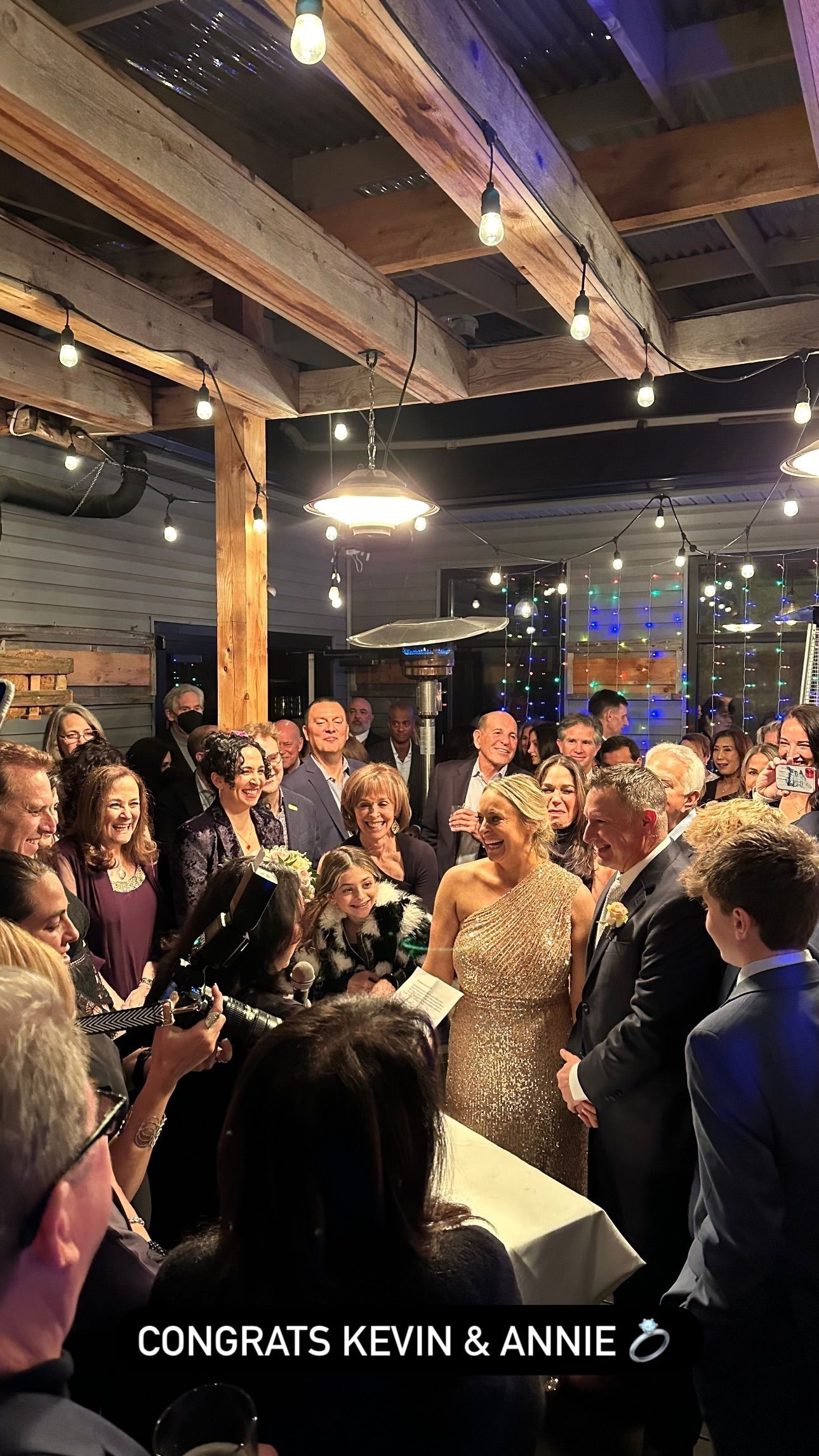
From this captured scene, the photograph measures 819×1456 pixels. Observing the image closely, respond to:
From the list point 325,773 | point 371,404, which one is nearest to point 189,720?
point 325,773

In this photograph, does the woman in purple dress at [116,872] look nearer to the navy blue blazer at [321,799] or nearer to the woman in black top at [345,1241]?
the navy blue blazer at [321,799]

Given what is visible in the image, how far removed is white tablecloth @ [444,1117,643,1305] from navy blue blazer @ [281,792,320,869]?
84.7 inches

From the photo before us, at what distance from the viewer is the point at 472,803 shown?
17.0 feet

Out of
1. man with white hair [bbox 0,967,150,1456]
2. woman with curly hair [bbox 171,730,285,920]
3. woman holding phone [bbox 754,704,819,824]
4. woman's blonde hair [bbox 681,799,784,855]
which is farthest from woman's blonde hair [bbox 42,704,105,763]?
man with white hair [bbox 0,967,150,1456]

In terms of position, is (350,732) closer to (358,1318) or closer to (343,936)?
(343,936)

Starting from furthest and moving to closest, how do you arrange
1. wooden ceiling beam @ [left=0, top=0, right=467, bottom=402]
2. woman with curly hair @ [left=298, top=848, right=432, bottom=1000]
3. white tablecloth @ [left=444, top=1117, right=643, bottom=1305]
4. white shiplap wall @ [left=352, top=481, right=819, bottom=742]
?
white shiplap wall @ [left=352, top=481, right=819, bottom=742] → woman with curly hair @ [left=298, top=848, right=432, bottom=1000] → wooden ceiling beam @ [left=0, top=0, right=467, bottom=402] → white tablecloth @ [left=444, top=1117, right=643, bottom=1305]

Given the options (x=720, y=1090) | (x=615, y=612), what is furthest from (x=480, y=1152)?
(x=615, y=612)

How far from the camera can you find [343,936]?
116 inches

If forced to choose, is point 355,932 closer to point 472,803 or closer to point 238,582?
point 472,803

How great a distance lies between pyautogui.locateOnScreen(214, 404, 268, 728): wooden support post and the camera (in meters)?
4.91

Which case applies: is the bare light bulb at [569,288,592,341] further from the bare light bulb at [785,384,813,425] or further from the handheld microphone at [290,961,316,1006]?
the handheld microphone at [290,961,316,1006]

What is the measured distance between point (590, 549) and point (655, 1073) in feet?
28.7

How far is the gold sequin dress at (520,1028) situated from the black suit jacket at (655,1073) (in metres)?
0.23

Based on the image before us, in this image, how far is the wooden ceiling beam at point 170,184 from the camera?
97.2 inches
